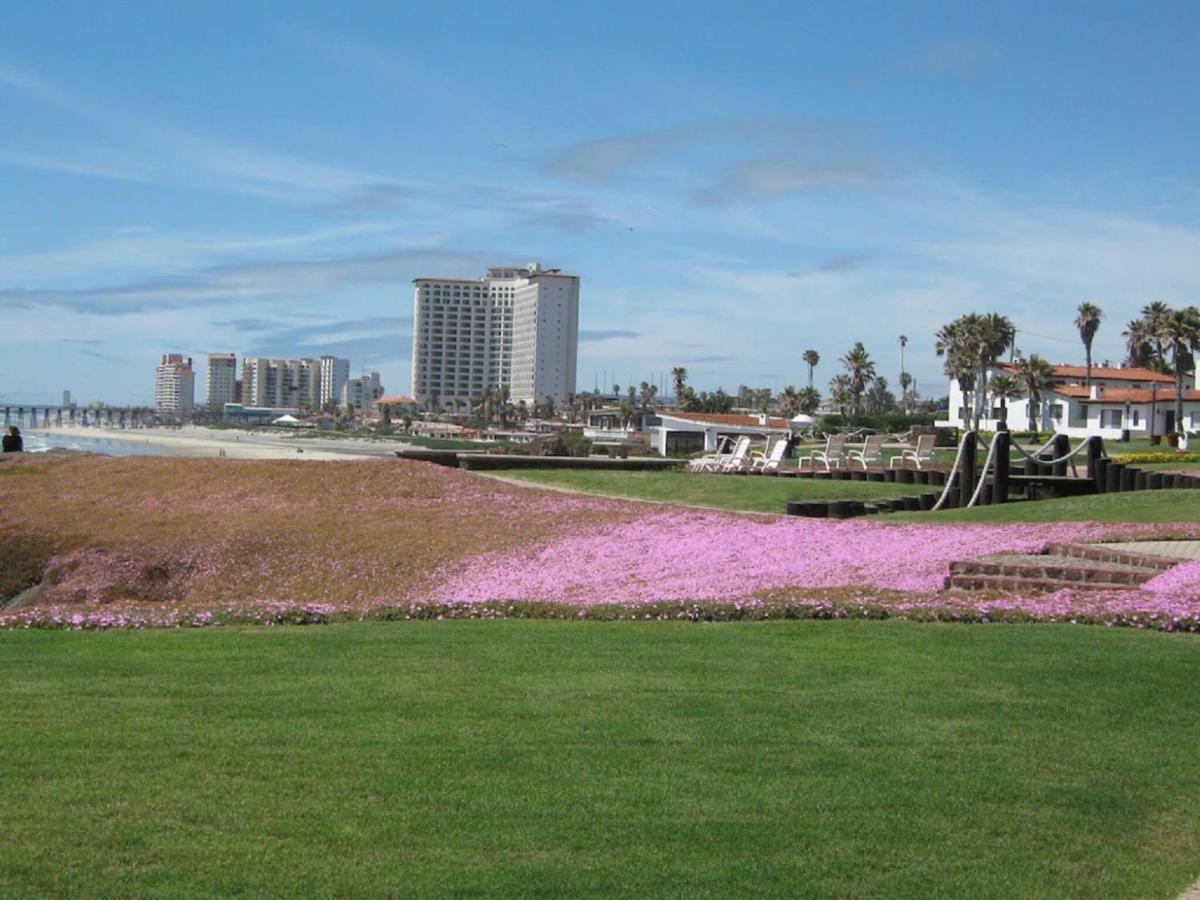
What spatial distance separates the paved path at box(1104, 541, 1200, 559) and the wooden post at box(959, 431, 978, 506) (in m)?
9.44

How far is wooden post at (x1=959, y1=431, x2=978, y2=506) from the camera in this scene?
2640 centimetres

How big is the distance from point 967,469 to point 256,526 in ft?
46.3

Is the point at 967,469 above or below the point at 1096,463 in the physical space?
below

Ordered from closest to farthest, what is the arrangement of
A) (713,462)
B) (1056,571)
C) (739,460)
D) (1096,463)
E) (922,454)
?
(1056,571) → (1096,463) → (922,454) → (739,460) → (713,462)

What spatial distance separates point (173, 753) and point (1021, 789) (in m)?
4.43

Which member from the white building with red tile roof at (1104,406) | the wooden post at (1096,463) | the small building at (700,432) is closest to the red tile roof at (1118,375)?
the white building with red tile roof at (1104,406)

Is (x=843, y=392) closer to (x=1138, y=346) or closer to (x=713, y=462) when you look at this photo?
(x=1138, y=346)

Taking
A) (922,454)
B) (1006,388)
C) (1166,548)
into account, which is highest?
(1006,388)

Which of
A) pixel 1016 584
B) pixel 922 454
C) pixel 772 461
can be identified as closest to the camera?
pixel 1016 584

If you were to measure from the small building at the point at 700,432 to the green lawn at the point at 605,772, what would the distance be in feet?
98.2

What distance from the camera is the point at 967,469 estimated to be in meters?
26.5

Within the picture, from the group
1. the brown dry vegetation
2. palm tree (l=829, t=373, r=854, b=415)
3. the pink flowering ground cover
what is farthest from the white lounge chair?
palm tree (l=829, t=373, r=854, b=415)

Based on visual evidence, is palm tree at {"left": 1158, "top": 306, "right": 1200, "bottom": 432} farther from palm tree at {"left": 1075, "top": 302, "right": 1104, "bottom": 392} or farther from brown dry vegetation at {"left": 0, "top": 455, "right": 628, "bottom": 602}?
brown dry vegetation at {"left": 0, "top": 455, "right": 628, "bottom": 602}

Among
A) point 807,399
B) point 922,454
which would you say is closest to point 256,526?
point 922,454
